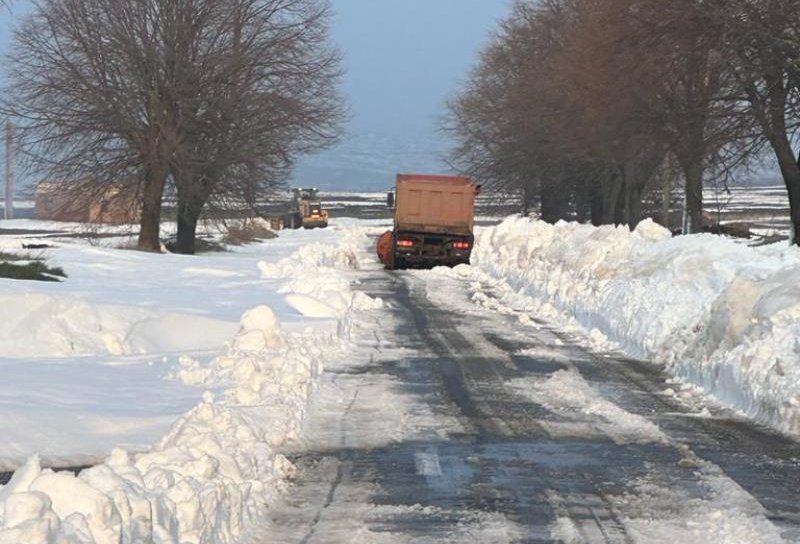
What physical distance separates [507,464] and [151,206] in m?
31.8

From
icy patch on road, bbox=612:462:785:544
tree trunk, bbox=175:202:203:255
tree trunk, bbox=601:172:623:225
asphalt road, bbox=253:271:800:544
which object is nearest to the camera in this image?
icy patch on road, bbox=612:462:785:544

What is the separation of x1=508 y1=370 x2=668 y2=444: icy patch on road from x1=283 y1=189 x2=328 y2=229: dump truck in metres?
76.2

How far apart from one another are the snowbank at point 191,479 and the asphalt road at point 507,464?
0.25 metres

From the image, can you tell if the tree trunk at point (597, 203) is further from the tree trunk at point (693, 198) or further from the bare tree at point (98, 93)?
the bare tree at point (98, 93)

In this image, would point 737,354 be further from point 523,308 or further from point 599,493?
point 523,308

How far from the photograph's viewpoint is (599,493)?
784 centimetres

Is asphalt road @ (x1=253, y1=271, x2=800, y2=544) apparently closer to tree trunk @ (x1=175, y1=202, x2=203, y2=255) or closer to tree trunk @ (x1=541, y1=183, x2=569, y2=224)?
tree trunk @ (x1=175, y1=202, x2=203, y2=255)

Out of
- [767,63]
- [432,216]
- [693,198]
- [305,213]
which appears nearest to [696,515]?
[767,63]

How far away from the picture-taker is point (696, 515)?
7238 mm

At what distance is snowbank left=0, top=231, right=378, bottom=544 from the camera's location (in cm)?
500

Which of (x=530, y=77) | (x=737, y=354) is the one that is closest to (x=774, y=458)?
(x=737, y=354)

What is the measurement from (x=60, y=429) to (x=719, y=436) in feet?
17.7

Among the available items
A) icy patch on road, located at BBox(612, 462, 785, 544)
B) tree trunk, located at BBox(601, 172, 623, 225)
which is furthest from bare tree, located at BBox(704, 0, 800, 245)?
icy patch on road, located at BBox(612, 462, 785, 544)

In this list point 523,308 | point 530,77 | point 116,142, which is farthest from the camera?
point 530,77
